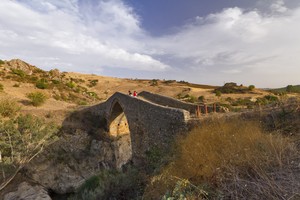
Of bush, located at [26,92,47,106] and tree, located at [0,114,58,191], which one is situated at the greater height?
bush, located at [26,92,47,106]

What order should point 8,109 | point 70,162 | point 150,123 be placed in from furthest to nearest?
point 8,109 < point 70,162 < point 150,123

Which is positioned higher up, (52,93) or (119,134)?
(52,93)

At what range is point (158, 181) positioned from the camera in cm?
491

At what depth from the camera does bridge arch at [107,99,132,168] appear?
61.4ft

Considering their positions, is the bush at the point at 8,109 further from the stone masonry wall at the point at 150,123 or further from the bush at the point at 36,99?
the stone masonry wall at the point at 150,123

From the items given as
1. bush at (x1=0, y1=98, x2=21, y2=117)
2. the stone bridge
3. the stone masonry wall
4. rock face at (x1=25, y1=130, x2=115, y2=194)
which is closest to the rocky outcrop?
bush at (x1=0, y1=98, x2=21, y2=117)

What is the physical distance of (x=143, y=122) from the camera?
1309 centimetres

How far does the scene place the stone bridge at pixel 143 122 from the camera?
10.3 metres

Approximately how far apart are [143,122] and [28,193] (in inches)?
334

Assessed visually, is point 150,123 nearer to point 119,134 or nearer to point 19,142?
point 19,142

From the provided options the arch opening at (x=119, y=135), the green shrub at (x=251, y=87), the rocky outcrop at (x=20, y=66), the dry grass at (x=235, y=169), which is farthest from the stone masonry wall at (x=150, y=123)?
the rocky outcrop at (x=20, y=66)

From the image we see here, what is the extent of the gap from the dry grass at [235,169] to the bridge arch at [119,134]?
13.1 meters

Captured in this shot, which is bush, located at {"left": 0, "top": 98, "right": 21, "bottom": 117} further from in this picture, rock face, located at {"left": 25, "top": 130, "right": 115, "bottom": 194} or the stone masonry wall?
the stone masonry wall

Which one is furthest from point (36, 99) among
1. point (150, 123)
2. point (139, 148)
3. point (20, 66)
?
point (20, 66)
